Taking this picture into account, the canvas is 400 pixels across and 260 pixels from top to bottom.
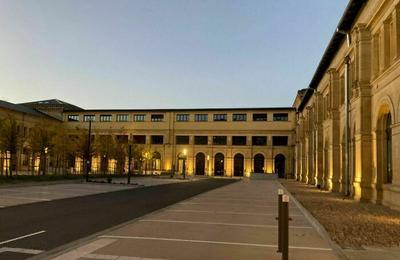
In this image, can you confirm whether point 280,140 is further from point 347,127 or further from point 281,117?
point 347,127

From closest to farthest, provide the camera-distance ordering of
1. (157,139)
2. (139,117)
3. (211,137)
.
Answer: (211,137) → (157,139) → (139,117)

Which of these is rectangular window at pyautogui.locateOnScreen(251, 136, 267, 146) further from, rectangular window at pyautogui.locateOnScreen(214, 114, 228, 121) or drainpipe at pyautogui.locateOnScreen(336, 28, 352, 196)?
drainpipe at pyautogui.locateOnScreen(336, 28, 352, 196)

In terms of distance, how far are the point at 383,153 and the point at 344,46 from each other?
10.5 meters

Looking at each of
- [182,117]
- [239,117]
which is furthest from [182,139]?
[239,117]

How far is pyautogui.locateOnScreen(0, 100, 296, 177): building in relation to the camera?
92188 millimetres

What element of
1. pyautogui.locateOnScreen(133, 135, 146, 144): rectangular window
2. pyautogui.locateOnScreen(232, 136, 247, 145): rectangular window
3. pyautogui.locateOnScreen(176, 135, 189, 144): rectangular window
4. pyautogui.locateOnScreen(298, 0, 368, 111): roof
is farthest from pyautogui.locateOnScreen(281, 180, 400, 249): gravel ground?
pyautogui.locateOnScreen(133, 135, 146, 144): rectangular window

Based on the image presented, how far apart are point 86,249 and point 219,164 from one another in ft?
283

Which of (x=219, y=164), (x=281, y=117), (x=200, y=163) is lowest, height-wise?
(x=219, y=164)

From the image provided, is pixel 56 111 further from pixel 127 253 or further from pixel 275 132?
pixel 127 253

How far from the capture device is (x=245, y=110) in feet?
311

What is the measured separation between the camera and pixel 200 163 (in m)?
96.1

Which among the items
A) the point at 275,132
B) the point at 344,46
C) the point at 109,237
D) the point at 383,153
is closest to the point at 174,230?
the point at 109,237

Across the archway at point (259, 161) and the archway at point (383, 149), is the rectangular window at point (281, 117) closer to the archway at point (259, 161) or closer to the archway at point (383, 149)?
the archway at point (259, 161)

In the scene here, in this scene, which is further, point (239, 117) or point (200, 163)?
point (200, 163)
